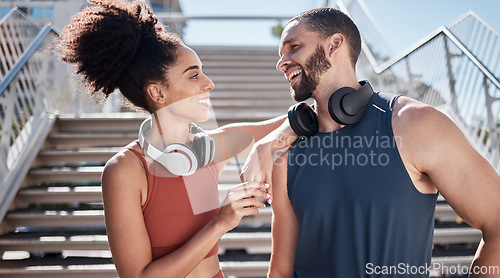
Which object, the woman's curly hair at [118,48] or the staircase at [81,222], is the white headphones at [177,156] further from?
the staircase at [81,222]

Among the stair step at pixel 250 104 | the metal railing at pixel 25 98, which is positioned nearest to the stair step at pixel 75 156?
the metal railing at pixel 25 98

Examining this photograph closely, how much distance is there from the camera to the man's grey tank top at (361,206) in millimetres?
1253

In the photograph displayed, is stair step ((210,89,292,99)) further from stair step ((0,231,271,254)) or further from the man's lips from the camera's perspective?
the man's lips

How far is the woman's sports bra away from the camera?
1.35 metres

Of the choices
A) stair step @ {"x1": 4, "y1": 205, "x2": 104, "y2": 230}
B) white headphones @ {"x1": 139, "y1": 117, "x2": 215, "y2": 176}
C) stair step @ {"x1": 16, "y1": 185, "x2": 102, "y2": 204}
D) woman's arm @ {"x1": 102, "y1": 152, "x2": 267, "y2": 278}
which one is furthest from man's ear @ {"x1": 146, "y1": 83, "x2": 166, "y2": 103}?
stair step @ {"x1": 16, "y1": 185, "x2": 102, "y2": 204}

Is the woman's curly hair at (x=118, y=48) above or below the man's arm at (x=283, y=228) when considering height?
above

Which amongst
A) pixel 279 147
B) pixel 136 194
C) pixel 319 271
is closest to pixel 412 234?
pixel 319 271

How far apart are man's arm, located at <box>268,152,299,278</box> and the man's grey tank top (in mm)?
70

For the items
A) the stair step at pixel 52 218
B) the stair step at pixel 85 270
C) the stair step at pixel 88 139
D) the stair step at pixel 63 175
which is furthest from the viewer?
the stair step at pixel 88 139

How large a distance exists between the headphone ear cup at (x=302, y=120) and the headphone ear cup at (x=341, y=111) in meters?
0.14

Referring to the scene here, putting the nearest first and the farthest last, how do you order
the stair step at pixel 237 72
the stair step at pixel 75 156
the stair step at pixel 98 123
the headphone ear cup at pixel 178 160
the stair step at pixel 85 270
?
the headphone ear cup at pixel 178 160, the stair step at pixel 85 270, the stair step at pixel 75 156, the stair step at pixel 98 123, the stair step at pixel 237 72

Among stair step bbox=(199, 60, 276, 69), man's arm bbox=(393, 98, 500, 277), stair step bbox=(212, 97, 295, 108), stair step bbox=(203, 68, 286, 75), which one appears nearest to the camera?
man's arm bbox=(393, 98, 500, 277)

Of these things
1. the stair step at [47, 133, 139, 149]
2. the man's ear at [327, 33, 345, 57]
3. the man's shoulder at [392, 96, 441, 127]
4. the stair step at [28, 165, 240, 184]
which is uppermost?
the stair step at [47, 133, 139, 149]

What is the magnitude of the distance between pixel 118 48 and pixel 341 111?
0.83 m
